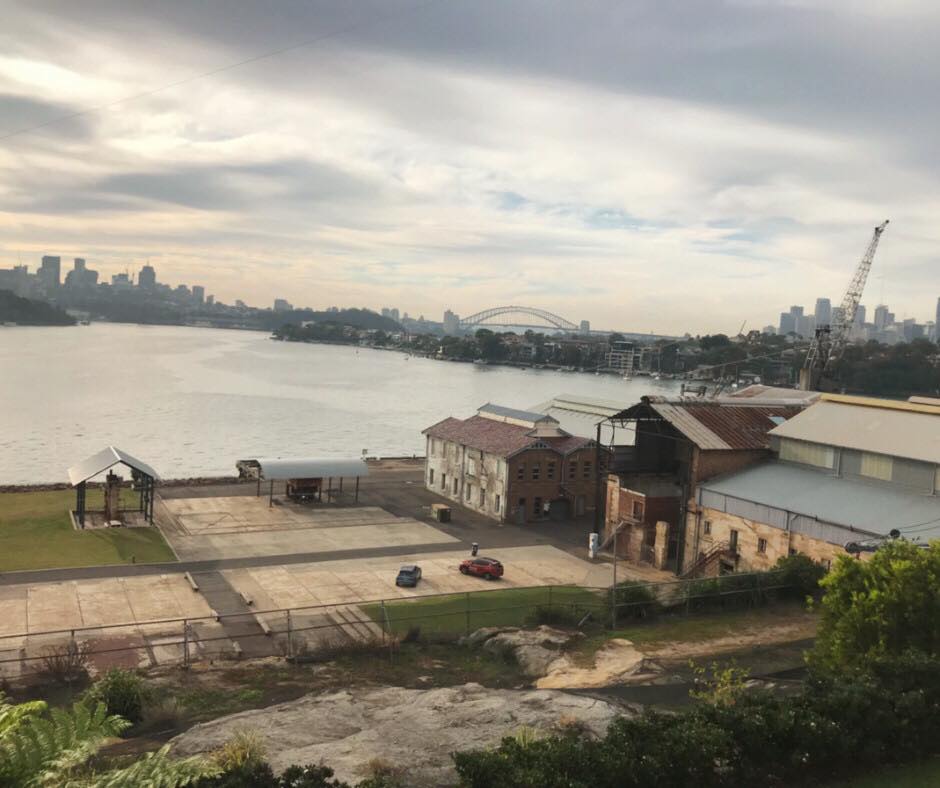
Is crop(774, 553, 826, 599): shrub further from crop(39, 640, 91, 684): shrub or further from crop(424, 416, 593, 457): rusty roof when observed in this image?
crop(424, 416, 593, 457): rusty roof

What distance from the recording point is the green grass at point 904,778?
13.2m

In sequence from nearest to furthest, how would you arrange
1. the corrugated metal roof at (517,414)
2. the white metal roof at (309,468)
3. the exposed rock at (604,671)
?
the exposed rock at (604,671)
the white metal roof at (309,468)
the corrugated metal roof at (517,414)

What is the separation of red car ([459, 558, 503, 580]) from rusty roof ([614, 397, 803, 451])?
12.3 meters

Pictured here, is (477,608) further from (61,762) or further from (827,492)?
(61,762)

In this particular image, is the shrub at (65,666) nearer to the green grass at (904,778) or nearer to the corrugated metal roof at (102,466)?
the green grass at (904,778)

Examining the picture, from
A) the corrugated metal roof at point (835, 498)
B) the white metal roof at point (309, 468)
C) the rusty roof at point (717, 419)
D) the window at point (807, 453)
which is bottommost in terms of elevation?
the white metal roof at point (309, 468)

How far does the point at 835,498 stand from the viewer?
3922 centimetres

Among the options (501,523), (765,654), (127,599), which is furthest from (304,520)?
(765,654)

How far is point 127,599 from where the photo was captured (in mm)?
35469

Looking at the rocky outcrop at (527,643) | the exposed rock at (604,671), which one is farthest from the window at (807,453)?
the exposed rock at (604,671)

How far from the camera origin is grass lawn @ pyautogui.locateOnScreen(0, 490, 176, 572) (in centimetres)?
4106

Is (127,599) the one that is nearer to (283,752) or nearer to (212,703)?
(212,703)

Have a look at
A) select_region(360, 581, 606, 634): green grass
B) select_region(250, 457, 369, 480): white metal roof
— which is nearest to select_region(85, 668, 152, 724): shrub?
select_region(360, 581, 606, 634): green grass

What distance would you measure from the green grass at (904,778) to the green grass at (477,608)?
15.9 meters
